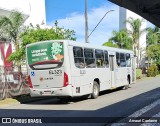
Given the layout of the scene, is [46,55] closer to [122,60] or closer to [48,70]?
[48,70]

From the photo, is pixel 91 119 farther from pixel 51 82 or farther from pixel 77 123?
pixel 51 82

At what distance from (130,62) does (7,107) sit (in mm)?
12803

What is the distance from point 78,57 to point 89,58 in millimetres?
1392

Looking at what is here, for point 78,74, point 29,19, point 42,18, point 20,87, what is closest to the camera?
point 78,74

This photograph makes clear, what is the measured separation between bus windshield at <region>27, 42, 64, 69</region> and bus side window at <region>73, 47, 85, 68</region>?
2.92ft

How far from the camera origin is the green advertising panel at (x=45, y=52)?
15883 mm

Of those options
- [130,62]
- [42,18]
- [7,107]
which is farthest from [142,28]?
[7,107]

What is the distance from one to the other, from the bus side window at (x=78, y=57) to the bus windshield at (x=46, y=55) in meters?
0.89

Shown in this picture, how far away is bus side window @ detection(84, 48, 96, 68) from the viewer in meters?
17.6

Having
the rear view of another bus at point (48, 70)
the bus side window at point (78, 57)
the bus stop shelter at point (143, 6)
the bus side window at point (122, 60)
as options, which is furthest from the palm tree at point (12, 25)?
the bus stop shelter at point (143, 6)

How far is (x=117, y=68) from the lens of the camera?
73.2 feet

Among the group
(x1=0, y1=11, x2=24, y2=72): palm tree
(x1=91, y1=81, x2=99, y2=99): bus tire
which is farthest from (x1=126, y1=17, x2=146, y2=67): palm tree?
(x1=91, y1=81, x2=99, y2=99): bus tire

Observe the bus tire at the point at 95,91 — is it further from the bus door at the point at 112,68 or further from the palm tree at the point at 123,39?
the palm tree at the point at 123,39

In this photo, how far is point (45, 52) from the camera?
16.2m
